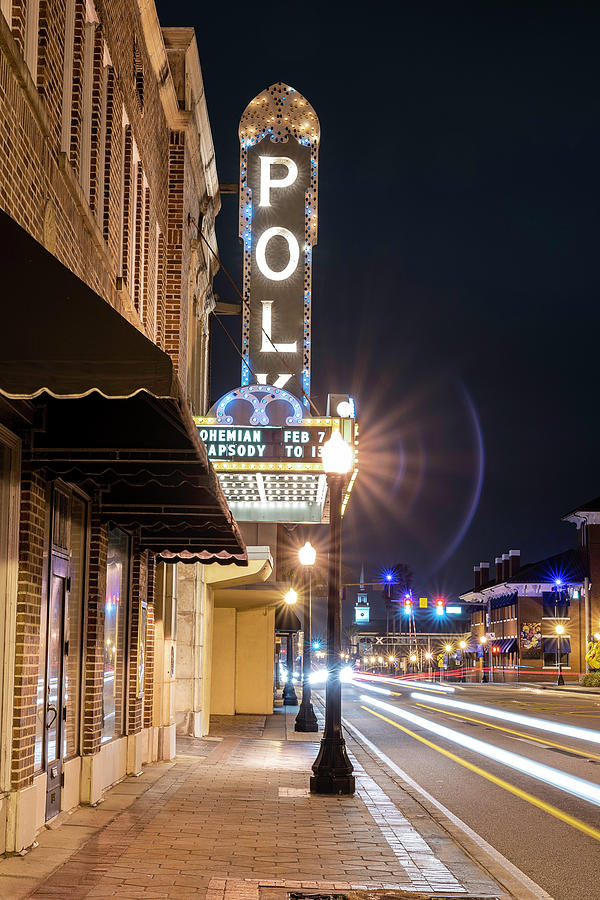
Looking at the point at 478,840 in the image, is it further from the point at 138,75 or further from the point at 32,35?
the point at 138,75

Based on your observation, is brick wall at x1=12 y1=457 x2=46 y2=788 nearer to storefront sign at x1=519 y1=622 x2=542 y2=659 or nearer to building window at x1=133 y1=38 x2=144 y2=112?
building window at x1=133 y1=38 x2=144 y2=112

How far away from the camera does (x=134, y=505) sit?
12.6 meters

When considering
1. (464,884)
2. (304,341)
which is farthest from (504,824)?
(304,341)

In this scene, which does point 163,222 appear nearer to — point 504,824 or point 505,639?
point 504,824

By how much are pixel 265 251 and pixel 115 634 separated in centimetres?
1324

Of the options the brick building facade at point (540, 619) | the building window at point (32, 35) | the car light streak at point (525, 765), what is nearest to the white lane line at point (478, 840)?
the car light streak at point (525, 765)

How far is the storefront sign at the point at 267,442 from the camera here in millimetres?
21344

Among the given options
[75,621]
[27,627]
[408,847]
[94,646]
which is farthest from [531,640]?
[27,627]

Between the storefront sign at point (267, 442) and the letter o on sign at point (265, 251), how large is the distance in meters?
5.24

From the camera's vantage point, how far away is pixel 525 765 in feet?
64.0

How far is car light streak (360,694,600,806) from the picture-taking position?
619 inches

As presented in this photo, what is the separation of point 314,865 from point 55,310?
5339 mm

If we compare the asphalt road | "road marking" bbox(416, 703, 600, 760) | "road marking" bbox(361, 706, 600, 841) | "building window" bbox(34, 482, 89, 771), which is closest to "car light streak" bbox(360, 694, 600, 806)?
the asphalt road

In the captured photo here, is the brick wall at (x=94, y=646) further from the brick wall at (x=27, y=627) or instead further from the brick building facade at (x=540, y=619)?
the brick building facade at (x=540, y=619)
